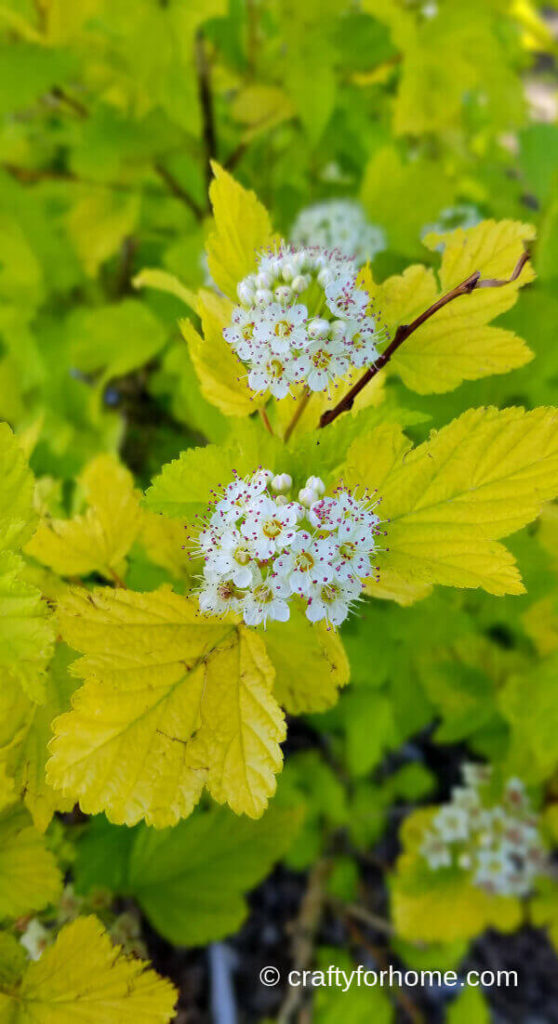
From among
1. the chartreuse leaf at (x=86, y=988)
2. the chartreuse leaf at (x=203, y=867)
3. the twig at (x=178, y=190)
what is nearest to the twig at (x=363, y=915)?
the chartreuse leaf at (x=203, y=867)

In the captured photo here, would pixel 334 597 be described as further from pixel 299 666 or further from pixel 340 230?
pixel 340 230

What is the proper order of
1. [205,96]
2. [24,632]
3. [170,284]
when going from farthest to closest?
[205,96], [170,284], [24,632]

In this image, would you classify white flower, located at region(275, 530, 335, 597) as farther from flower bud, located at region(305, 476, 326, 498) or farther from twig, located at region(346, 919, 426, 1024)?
twig, located at region(346, 919, 426, 1024)

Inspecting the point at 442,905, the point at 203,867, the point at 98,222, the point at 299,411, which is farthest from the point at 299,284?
the point at 442,905

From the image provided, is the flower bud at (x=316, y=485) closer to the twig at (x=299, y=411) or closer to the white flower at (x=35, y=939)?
the twig at (x=299, y=411)

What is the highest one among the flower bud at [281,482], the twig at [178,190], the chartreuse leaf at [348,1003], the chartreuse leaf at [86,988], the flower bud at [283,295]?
the twig at [178,190]

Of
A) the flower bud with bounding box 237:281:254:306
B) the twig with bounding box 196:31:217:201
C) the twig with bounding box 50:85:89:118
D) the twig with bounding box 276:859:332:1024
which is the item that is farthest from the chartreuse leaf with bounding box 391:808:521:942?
the twig with bounding box 50:85:89:118
